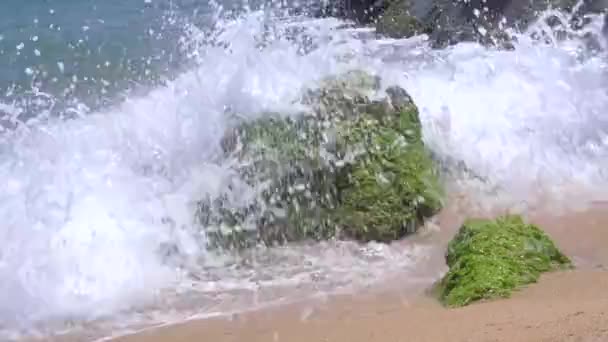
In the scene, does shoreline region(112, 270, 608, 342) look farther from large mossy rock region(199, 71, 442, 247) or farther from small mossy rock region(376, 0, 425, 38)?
small mossy rock region(376, 0, 425, 38)

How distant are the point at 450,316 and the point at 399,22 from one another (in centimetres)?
705

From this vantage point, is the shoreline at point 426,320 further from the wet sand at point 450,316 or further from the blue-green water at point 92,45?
the blue-green water at point 92,45

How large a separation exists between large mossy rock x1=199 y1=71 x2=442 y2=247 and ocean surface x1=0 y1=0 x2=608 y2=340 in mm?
143

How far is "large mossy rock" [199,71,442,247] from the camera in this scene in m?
5.57

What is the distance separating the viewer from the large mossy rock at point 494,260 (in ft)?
13.4

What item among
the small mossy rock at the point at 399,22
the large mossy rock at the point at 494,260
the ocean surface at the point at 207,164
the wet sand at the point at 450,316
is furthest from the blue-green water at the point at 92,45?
the large mossy rock at the point at 494,260

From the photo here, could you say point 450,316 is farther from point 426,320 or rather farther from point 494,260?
point 494,260

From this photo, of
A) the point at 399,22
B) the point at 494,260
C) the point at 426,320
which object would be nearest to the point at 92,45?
the point at 399,22

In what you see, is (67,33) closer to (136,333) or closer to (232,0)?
(232,0)

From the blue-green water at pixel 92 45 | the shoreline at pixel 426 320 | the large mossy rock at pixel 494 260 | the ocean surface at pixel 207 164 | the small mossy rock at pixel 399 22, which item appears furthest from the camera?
the small mossy rock at pixel 399 22

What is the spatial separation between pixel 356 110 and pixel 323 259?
118 centimetres

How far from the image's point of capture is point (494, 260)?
425 cm

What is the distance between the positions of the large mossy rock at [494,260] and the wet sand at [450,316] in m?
Answer: 0.09

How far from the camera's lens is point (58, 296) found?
16.7 feet
